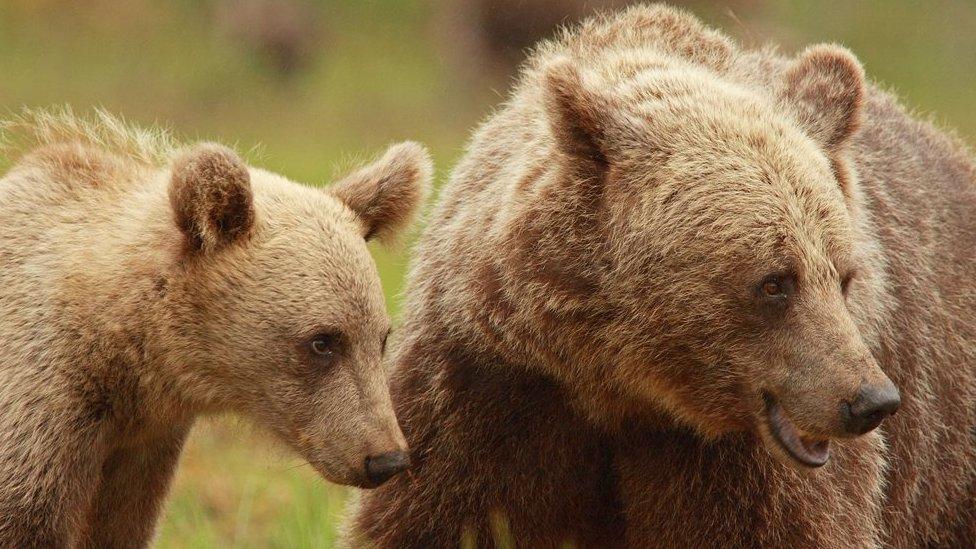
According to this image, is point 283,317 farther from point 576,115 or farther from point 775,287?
point 775,287

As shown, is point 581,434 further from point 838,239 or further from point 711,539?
point 838,239

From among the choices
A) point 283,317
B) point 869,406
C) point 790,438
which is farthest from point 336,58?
point 869,406

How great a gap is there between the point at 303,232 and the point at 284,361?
0.42 m

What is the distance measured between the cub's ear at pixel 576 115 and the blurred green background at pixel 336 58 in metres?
11.8

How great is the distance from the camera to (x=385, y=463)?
5.08m

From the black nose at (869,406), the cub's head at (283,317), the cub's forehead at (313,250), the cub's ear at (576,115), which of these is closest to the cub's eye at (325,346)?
the cub's head at (283,317)

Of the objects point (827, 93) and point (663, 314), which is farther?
point (827, 93)

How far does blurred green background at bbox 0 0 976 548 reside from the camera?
2094 centimetres

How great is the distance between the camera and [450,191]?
6.22 m

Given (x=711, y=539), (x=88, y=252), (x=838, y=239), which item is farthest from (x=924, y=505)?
(x=88, y=252)

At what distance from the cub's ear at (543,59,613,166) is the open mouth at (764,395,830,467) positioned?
941 mm

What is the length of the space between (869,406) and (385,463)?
1.46m

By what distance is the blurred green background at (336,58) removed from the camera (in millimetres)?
20938

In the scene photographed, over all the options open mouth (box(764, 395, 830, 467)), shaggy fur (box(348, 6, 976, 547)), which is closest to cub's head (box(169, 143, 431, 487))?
shaggy fur (box(348, 6, 976, 547))
